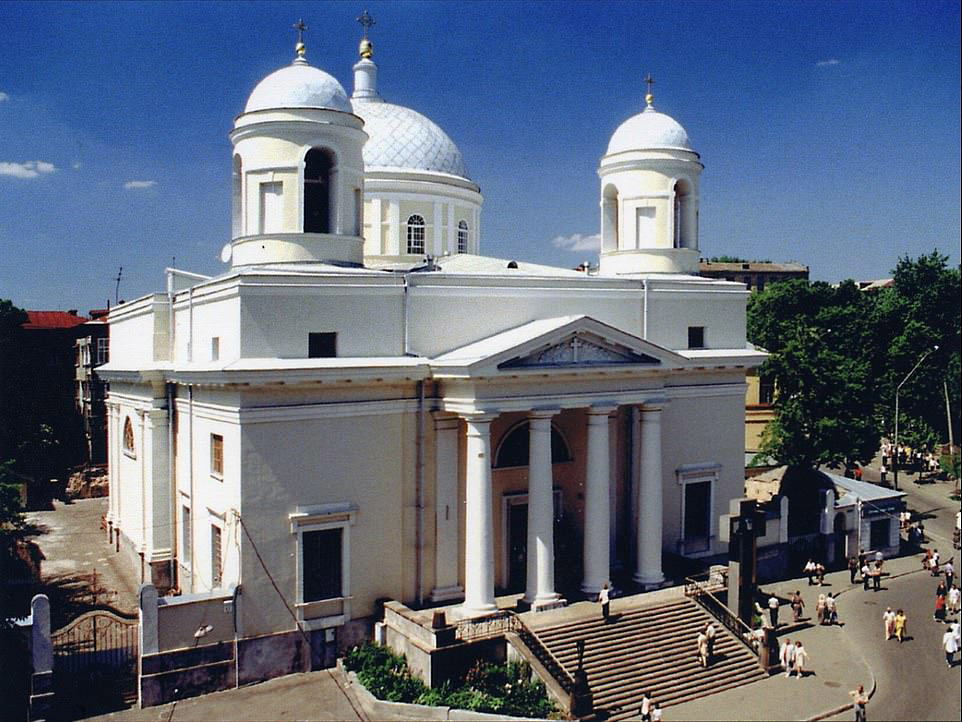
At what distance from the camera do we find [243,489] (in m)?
21.0

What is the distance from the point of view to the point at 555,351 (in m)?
23.2

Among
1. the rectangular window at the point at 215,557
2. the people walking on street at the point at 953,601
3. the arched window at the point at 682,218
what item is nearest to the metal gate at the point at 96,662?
the rectangular window at the point at 215,557

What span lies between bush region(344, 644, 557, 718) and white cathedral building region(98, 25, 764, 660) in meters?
1.87

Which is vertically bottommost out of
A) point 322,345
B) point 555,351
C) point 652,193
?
point 555,351

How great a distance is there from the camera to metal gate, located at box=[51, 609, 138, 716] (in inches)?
791

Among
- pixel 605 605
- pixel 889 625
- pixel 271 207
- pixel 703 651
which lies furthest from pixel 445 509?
pixel 889 625

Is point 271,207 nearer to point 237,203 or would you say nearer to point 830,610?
point 237,203

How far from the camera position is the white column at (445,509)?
2344 centimetres

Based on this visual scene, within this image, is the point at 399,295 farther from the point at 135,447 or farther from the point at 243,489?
the point at 135,447

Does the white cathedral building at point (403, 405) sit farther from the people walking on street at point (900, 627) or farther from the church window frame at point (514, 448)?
the people walking on street at point (900, 627)

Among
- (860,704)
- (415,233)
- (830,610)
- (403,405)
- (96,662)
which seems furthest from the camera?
(415,233)

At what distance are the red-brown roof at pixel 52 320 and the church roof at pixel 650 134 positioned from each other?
39471mm

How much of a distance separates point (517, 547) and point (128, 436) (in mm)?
14524

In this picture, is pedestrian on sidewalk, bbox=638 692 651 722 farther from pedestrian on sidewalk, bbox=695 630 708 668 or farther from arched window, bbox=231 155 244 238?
arched window, bbox=231 155 244 238
